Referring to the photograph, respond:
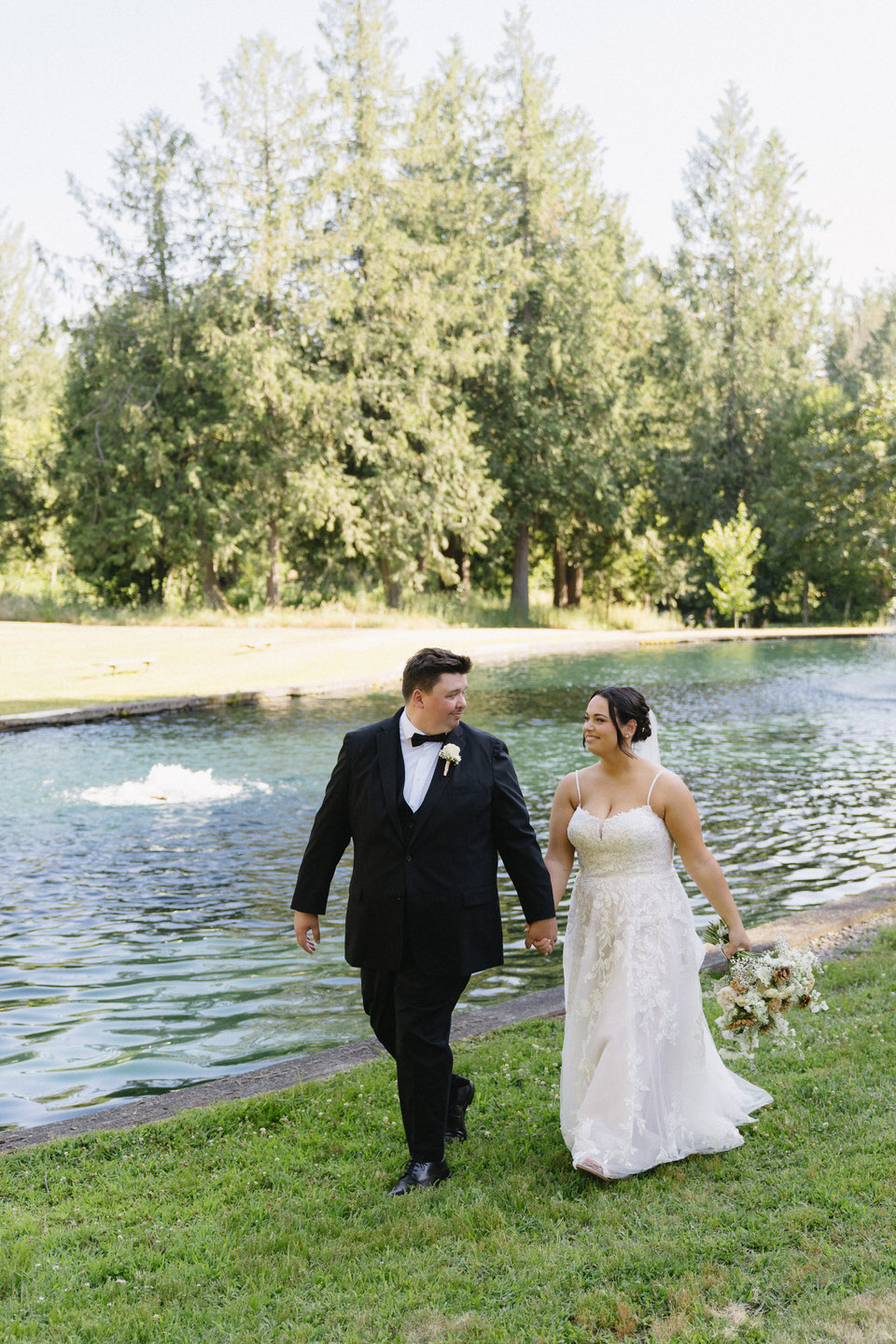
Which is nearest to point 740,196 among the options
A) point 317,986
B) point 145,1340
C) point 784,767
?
point 784,767

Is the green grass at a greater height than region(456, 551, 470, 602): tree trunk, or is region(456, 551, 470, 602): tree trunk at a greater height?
region(456, 551, 470, 602): tree trunk

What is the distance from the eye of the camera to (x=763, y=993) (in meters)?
4.34

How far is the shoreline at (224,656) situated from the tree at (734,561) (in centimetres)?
427

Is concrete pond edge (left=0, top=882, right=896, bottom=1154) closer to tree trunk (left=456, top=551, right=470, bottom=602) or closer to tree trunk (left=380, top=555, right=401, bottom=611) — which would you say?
tree trunk (left=380, top=555, right=401, bottom=611)

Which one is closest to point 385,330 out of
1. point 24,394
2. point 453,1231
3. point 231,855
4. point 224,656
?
point 224,656

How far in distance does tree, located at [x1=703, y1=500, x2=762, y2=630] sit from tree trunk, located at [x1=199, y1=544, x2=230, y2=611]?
18818mm

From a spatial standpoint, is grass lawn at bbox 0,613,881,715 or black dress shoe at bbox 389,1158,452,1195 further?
grass lawn at bbox 0,613,881,715

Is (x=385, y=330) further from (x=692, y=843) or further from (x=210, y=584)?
(x=692, y=843)

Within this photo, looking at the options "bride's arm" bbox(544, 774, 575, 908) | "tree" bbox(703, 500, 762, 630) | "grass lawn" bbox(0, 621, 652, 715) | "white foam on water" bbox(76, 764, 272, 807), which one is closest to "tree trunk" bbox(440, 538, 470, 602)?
"grass lawn" bbox(0, 621, 652, 715)

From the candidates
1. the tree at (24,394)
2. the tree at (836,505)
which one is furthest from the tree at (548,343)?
the tree at (24,394)

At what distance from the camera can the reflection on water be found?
6559 mm

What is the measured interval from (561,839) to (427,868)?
2.20 feet

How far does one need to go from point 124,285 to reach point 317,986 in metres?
39.8

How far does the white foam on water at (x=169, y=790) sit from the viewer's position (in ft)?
41.9
